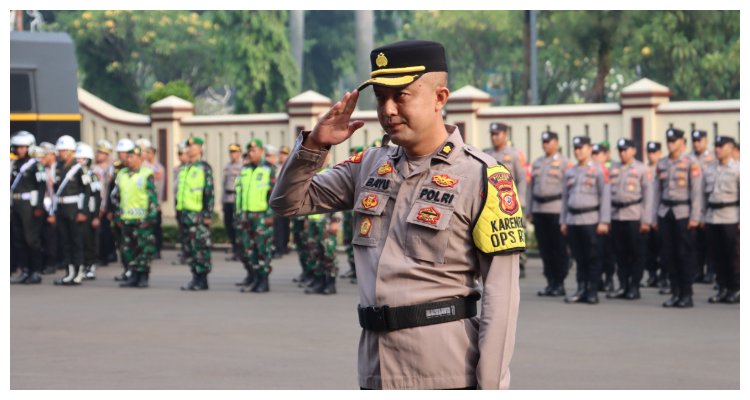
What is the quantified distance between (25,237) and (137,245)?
189 cm

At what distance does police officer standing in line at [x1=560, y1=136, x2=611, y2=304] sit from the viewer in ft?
51.0

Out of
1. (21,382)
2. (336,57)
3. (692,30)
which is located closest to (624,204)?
(21,382)

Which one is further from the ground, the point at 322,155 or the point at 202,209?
the point at 322,155

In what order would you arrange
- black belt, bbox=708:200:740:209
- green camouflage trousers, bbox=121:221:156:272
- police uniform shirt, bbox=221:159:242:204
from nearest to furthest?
1. black belt, bbox=708:200:740:209
2. green camouflage trousers, bbox=121:221:156:272
3. police uniform shirt, bbox=221:159:242:204

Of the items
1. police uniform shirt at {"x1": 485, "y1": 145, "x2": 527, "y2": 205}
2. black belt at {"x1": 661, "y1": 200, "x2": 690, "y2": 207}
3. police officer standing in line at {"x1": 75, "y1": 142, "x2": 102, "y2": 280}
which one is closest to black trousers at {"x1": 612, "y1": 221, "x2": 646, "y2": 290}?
black belt at {"x1": 661, "y1": 200, "x2": 690, "y2": 207}

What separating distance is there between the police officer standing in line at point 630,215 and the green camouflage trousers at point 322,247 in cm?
289

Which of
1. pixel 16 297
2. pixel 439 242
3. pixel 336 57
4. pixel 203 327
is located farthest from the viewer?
pixel 336 57

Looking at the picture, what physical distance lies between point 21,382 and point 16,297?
22.0ft

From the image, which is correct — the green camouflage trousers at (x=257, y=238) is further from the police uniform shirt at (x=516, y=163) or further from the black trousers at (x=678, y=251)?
the black trousers at (x=678, y=251)

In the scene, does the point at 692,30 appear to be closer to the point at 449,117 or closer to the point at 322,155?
the point at 449,117

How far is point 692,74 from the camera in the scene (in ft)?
124

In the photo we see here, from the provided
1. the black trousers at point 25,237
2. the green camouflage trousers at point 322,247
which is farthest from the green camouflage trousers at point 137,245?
the green camouflage trousers at point 322,247

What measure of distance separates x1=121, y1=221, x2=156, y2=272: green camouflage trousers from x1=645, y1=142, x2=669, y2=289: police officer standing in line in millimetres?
5448

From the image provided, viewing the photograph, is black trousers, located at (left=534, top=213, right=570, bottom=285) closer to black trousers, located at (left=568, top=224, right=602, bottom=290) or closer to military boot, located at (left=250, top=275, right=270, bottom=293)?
black trousers, located at (left=568, top=224, right=602, bottom=290)
